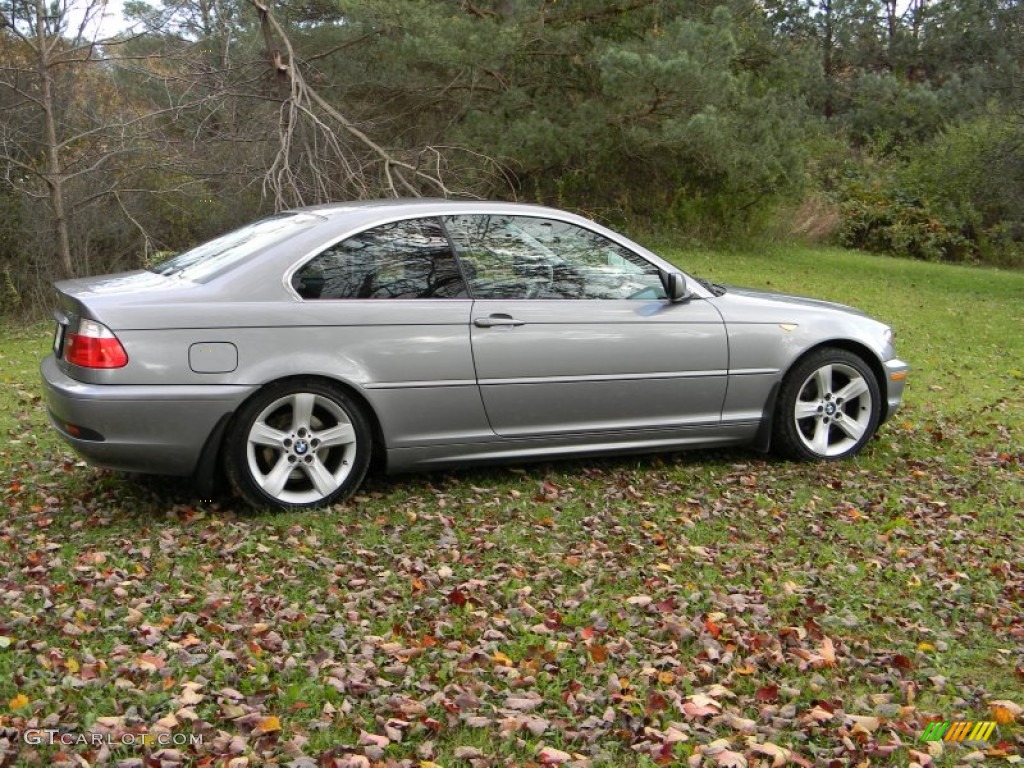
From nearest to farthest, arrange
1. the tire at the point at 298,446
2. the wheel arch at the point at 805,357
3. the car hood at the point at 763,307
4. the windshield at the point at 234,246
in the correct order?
the tire at the point at 298,446 < the windshield at the point at 234,246 < the car hood at the point at 763,307 < the wheel arch at the point at 805,357

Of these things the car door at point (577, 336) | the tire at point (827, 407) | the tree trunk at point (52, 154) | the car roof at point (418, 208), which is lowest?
the tire at point (827, 407)

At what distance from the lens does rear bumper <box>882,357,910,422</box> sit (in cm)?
669

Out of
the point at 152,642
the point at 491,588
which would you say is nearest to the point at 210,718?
the point at 152,642

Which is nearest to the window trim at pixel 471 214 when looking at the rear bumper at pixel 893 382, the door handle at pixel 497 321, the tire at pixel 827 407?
the door handle at pixel 497 321

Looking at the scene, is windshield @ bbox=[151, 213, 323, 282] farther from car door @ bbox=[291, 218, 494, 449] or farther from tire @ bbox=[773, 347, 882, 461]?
tire @ bbox=[773, 347, 882, 461]

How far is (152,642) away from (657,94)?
16.5m

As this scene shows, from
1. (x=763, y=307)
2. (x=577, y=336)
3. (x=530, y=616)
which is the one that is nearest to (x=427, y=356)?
(x=577, y=336)

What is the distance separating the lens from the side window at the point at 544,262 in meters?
5.83

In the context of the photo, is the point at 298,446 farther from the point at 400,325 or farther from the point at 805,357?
the point at 805,357

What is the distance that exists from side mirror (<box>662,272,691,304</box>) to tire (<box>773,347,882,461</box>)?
875 mm

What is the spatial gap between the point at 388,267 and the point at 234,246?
0.86 meters

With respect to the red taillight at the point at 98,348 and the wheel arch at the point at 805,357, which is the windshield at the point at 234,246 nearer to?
the red taillight at the point at 98,348

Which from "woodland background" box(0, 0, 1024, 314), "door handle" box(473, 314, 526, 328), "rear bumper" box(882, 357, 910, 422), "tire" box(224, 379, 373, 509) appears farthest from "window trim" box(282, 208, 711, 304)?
"woodland background" box(0, 0, 1024, 314)

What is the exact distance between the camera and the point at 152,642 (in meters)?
3.88
